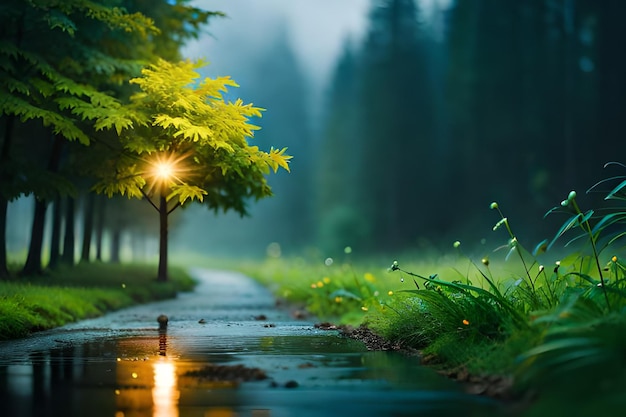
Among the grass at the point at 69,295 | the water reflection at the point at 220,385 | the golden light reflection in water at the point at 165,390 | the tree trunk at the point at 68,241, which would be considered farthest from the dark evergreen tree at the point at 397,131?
the golden light reflection in water at the point at 165,390

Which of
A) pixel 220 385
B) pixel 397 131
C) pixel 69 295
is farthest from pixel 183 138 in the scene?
pixel 397 131

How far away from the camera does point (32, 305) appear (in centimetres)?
1582

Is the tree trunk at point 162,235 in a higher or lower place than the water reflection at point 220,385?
higher

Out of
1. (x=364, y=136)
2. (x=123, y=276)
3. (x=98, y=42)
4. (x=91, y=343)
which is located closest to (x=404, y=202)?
(x=364, y=136)

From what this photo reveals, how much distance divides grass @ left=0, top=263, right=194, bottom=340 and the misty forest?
0.19 metres

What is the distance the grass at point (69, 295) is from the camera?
14.5 meters

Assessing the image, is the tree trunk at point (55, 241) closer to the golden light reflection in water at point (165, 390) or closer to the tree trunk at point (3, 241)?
the tree trunk at point (3, 241)

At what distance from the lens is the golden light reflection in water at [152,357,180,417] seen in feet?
22.6

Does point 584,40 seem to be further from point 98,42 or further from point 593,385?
point 593,385

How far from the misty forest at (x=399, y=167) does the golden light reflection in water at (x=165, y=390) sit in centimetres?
309

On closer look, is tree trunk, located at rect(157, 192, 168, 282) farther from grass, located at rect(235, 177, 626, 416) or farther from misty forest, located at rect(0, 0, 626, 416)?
grass, located at rect(235, 177, 626, 416)

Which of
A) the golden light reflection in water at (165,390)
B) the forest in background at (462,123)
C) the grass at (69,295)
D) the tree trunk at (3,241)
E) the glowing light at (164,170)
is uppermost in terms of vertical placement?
the forest in background at (462,123)

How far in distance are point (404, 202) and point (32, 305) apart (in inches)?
1679

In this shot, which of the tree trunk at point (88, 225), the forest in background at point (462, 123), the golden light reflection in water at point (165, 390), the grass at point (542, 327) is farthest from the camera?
the forest in background at point (462, 123)
